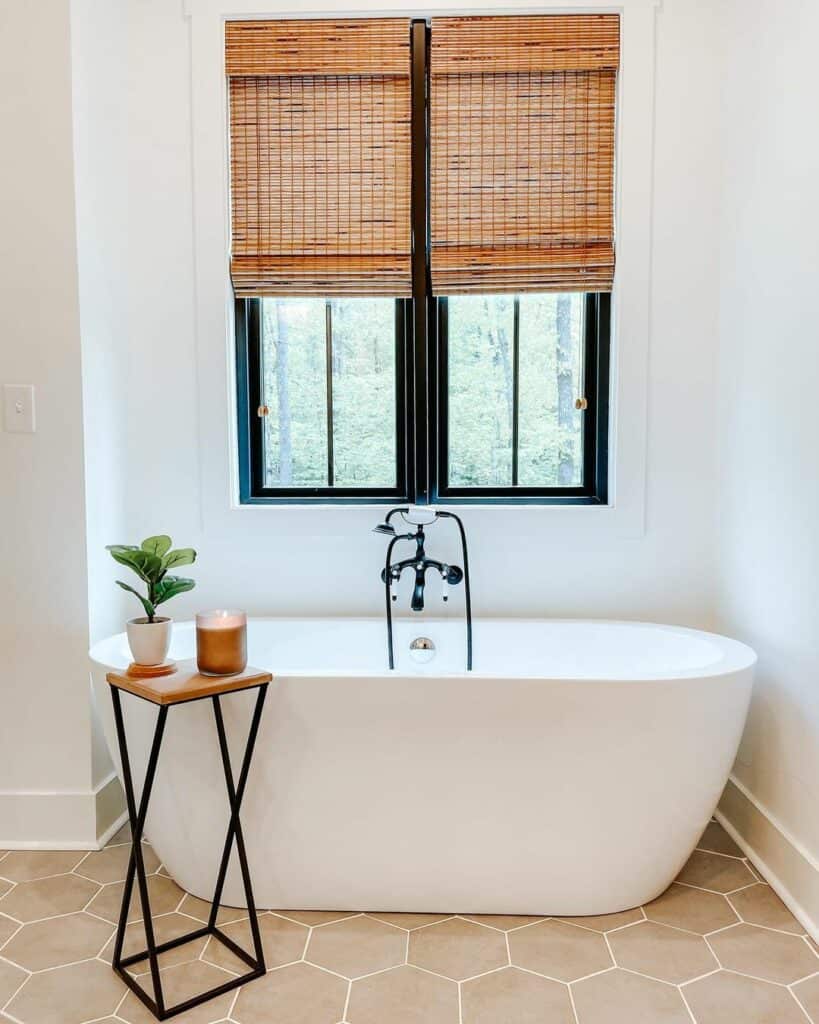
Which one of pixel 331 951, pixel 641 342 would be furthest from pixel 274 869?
pixel 641 342

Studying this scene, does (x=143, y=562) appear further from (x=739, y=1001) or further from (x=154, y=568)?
(x=739, y=1001)

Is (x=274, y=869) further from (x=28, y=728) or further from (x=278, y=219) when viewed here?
(x=278, y=219)

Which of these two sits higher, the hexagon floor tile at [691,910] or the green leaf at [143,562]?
the green leaf at [143,562]

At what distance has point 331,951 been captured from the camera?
1882 mm

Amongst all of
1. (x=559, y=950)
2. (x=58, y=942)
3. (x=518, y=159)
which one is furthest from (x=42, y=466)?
(x=559, y=950)

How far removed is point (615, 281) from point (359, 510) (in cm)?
109

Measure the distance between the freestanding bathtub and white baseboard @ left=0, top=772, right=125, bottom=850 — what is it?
41 cm

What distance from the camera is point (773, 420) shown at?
2.27 metres

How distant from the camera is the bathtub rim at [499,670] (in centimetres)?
191

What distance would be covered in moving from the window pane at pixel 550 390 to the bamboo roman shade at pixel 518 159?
0.13 meters

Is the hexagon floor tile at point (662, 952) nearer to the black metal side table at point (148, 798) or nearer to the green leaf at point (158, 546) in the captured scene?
the black metal side table at point (148, 798)

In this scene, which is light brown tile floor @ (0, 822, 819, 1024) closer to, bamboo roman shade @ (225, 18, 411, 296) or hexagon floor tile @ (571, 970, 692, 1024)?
hexagon floor tile @ (571, 970, 692, 1024)

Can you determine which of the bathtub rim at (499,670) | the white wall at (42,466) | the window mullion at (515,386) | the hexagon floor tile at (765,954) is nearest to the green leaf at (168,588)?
the bathtub rim at (499,670)

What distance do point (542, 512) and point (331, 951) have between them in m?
1.42
